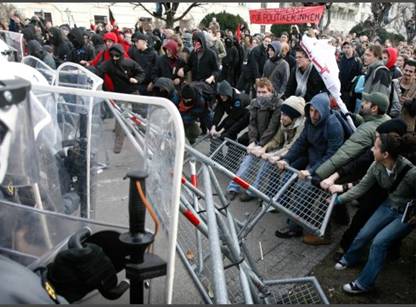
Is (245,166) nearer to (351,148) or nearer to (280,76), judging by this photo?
(351,148)

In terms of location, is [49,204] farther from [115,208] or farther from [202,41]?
[202,41]

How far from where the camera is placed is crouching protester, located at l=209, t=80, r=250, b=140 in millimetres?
5516

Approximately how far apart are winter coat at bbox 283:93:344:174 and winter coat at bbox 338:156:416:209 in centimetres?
49

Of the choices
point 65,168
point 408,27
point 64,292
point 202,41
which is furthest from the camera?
point 408,27

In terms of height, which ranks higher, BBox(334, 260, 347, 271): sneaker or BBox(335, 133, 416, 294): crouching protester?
BBox(335, 133, 416, 294): crouching protester

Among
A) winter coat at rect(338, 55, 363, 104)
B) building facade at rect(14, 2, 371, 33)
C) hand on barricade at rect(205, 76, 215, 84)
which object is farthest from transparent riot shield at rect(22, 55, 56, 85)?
building facade at rect(14, 2, 371, 33)

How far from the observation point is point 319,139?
4.02 metres

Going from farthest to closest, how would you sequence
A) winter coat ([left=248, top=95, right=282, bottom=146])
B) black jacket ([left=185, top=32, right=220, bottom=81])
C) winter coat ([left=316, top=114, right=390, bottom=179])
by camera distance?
1. black jacket ([left=185, top=32, right=220, bottom=81])
2. winter coat ([left=248, top=95, right=282, bottom=146])
3. winter coat ([left=316, top=114, right=390, bottom=179])

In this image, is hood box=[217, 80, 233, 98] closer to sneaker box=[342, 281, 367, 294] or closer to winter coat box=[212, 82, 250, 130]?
winter coat box=[212, 82, 250, 130]

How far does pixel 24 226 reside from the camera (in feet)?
6.53

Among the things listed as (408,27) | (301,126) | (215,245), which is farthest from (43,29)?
(408,27)

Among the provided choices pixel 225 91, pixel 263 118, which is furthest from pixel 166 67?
pixel 263 118

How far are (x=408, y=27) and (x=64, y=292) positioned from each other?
39.1 m

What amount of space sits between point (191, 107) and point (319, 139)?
7.60 ft
